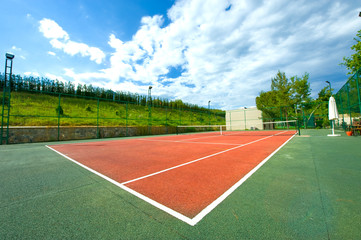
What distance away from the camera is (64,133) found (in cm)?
1394

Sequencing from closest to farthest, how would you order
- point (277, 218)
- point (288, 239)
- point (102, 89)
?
point (288, 239) < point (277, 218) < point (102, 89)

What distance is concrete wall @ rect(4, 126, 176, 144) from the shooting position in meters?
11.9

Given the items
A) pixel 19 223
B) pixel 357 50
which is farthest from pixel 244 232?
pixel 357 50

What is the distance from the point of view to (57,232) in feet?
5.41

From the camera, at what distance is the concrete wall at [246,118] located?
31188 mm

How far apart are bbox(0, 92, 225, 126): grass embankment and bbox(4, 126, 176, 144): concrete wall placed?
2.77 feet

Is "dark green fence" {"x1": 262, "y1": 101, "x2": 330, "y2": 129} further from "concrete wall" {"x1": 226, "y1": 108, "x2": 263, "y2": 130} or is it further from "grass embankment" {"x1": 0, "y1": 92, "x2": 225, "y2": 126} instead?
"grass embankment" {"x1": 0, "y1": 92, "x2": 225, "y2": 126}

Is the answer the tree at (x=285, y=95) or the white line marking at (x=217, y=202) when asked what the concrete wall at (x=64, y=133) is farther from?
the tree at (x=285, y=95)

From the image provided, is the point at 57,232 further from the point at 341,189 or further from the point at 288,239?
the point at 341,189

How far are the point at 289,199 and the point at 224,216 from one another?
43.7 inches

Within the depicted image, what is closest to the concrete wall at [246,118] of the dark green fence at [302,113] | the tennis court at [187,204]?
the dark green fence at [302,113]

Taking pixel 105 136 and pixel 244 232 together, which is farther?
pixel 105 136

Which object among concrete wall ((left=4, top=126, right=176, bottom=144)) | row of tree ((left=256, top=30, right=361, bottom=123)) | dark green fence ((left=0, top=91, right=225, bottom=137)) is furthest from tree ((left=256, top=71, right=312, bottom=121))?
concrete wall ((left=4, top=126, right=176, bottom=144))

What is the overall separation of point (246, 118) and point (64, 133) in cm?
3061
